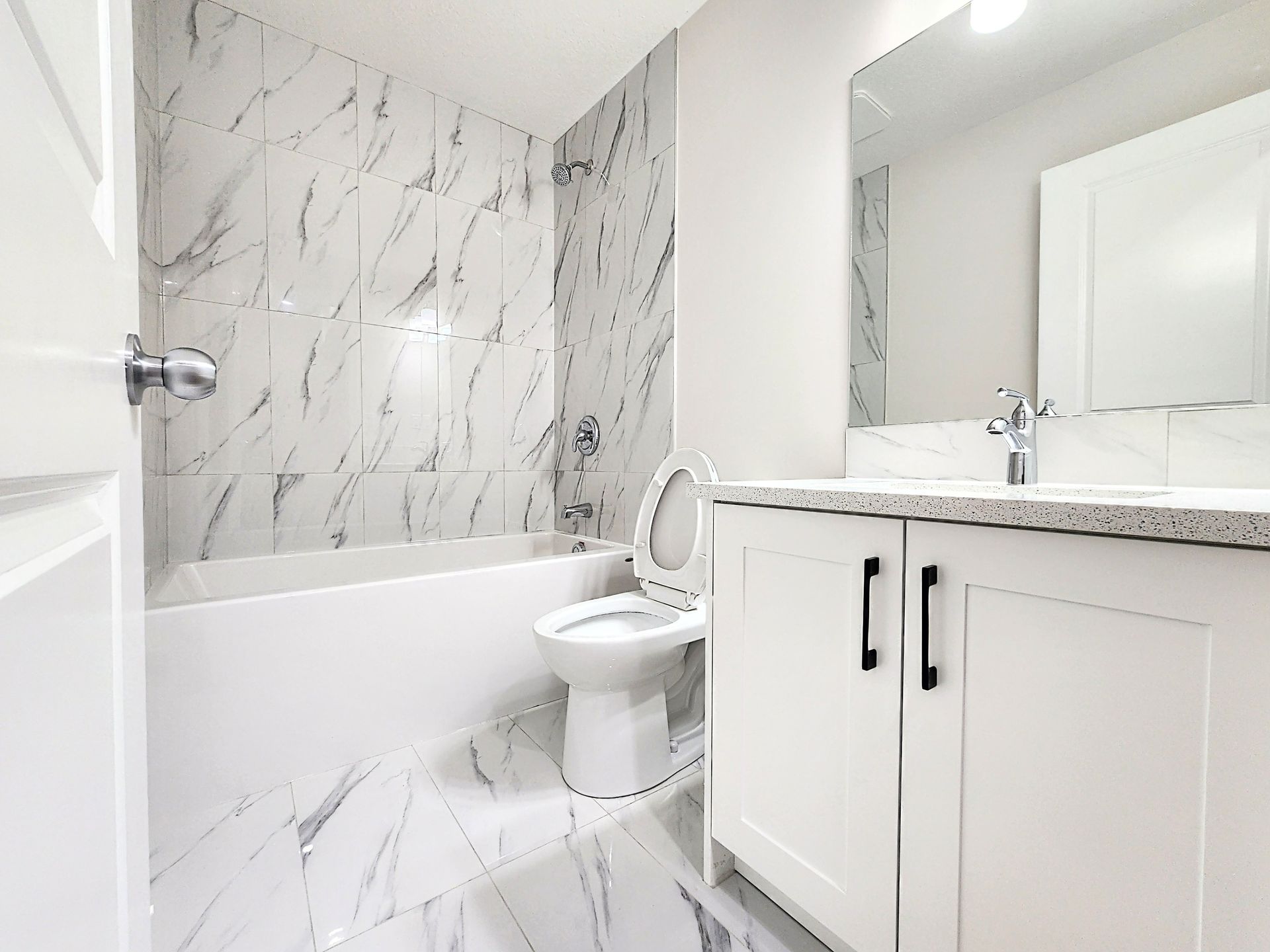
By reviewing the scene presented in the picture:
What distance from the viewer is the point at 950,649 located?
789 mm

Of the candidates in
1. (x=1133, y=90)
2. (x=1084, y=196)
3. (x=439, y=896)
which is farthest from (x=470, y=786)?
(x=1133, y=90)

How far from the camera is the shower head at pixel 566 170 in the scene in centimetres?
243

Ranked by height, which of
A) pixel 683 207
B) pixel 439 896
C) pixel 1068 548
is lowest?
pixel 439 896

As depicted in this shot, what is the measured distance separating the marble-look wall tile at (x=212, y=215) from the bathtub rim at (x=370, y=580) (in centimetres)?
98

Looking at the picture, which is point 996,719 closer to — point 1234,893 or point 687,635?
point 1234,893

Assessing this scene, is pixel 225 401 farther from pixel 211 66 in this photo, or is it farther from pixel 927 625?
pixel 927 625

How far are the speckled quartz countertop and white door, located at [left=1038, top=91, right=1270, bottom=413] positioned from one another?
0.21 metres

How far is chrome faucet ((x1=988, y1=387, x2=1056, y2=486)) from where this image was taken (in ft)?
3.72

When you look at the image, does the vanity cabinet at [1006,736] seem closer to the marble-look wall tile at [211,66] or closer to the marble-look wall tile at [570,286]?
the marble-look wall tile at [570,286]

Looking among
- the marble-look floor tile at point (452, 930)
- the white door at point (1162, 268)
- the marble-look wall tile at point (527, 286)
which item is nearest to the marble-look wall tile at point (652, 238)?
the marble-look wall tile at point (527, 286)

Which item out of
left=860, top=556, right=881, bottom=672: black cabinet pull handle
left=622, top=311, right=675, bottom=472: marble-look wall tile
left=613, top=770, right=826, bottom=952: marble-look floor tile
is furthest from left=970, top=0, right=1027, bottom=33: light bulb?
left=613, top=770, right=826, bottom=952: marble-look floor tile

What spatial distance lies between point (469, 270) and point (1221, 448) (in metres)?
2.63

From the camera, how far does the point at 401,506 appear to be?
249cm

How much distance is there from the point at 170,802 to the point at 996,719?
1821 millimetres
